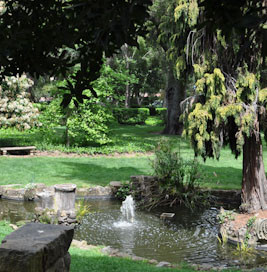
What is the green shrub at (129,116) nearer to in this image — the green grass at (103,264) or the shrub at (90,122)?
the shrub at (90,122)

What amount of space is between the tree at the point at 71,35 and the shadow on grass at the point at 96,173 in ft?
33.9

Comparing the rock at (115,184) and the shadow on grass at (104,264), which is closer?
the shadow on grass at (104,264)

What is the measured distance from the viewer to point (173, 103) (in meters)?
26.2

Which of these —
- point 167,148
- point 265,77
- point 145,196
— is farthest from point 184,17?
point 145,196

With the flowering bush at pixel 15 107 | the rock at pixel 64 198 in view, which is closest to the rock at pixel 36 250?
the rock at pixel 64 198

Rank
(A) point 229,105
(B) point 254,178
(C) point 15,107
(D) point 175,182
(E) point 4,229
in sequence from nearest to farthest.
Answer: (E) point 4,229 → (A) point 229,105 → (B) point 254,178 → (D) point 175,182 → (C) point 15,107

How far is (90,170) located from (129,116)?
891 inches

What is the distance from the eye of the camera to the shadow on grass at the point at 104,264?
21.5 feet

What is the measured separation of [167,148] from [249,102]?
3.53 meters

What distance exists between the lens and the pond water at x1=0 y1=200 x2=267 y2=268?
816 centimetres

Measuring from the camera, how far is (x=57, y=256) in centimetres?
451

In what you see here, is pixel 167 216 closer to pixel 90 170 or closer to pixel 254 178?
pixel 254 178

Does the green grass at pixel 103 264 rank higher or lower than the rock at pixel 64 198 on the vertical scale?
lower

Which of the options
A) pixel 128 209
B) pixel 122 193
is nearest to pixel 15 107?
pixel 122 193
